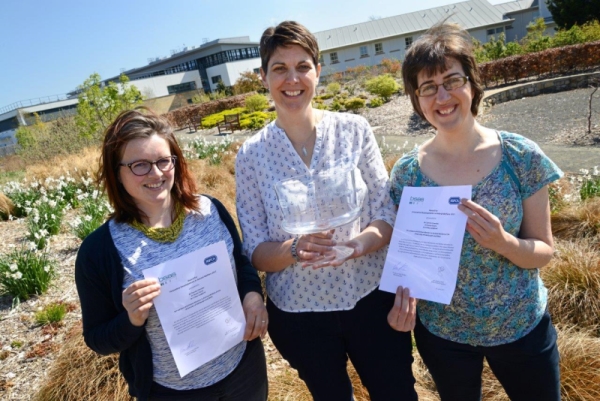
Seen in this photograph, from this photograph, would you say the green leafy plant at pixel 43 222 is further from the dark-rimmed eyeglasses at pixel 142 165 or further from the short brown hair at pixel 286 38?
the short brown hair at pixel 286 38

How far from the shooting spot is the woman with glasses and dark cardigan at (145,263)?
66.4 inches

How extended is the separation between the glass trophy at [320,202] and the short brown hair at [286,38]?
63cm

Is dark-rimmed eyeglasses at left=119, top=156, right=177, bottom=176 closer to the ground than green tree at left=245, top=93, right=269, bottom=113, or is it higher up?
higher up

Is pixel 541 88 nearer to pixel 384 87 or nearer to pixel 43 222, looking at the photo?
pixel 384 87

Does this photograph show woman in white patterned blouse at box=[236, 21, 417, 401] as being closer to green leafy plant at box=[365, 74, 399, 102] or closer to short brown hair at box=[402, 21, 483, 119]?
short brown hair at box=[402, 21, 483, 119]

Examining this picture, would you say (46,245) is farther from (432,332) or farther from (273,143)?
(432,332)

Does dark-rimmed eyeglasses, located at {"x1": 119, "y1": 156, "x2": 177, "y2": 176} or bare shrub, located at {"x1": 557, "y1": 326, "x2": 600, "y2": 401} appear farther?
bare shrub, located at {"x1": 557, "y1": 326, "x2": 600, "y2": 401}

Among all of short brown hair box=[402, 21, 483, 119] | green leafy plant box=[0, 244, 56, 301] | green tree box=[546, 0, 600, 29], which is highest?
green tree box=[546, 0, 600, 29]

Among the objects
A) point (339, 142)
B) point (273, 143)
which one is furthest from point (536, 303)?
point (273, 143)

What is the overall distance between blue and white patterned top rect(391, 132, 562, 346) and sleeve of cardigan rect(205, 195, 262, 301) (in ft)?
2.84

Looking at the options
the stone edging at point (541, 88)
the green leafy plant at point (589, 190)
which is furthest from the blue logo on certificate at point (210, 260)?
the stone edging at point (541, 88)

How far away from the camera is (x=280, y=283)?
197 cm

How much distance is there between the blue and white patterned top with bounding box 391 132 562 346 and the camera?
166 centimetres

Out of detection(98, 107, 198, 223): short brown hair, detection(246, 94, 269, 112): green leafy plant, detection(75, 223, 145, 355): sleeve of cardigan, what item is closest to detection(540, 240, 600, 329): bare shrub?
detection(98, 107, 198, 223): short brown hair
